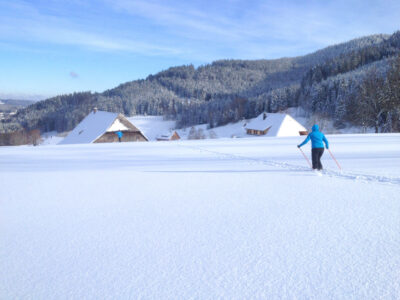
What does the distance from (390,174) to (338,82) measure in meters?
75.9

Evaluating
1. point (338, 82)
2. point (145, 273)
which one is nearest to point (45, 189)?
point (145, 273)

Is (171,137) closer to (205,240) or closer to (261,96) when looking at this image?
(261,96)

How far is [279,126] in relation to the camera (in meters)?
49.8

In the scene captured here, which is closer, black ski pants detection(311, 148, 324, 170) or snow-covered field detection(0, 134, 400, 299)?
snow-covered field detection(0, 134, 400, 299)

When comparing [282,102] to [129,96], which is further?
[129,96]

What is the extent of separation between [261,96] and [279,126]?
5136 centimetres

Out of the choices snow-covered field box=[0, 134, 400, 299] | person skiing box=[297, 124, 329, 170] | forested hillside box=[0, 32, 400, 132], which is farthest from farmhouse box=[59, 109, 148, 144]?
forested hillside box=[0, 32, 400, 132]

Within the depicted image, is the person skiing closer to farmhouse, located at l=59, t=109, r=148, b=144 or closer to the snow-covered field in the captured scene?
the snow-covered field

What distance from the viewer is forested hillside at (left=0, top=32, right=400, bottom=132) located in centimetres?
3253

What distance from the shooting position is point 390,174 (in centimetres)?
679

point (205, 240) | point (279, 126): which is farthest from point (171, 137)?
point (205, 240)

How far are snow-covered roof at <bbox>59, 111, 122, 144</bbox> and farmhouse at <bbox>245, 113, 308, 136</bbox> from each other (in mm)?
31848

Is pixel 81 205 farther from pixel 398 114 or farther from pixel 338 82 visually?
pixel 338 82

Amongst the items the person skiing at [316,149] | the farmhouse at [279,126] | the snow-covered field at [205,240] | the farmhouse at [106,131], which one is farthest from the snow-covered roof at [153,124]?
the snow-covered field at [205,240]
